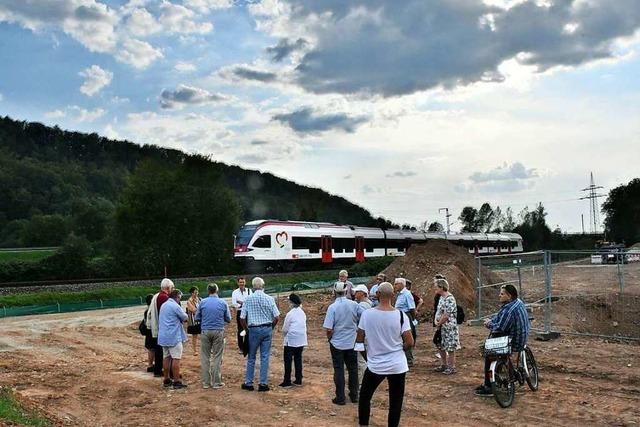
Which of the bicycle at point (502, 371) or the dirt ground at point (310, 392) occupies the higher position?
the bicycle at point (502, 371)

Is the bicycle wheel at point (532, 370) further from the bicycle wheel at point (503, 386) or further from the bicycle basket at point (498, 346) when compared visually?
the bicycle basket at point (498, 346)

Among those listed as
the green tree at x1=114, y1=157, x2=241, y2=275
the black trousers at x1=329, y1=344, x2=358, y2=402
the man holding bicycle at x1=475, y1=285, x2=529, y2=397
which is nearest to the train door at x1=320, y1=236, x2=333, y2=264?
the green tree at x1=114, y1=157, x2=241, y2=275

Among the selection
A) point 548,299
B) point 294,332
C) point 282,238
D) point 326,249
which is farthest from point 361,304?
point 326,249

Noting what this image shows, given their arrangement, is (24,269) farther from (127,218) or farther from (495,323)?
(495,323)

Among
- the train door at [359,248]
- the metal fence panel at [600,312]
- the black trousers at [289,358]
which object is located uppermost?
the train door at [359,248]

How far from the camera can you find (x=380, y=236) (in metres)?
45.2

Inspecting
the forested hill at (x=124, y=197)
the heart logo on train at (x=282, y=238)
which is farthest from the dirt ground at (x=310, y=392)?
the forested hill at (x=124, y=197)

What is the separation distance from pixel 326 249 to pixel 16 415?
32.3 m

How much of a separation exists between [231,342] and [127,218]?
1221 inches

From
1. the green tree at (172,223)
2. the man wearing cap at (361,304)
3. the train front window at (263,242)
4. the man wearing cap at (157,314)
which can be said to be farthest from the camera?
the green tree at (172,223)

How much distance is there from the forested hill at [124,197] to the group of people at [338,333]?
3436 centimetres

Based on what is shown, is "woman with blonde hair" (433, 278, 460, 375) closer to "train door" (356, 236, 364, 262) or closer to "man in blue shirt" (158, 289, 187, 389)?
"man in blue shirt" (158, 289, 187, 389)

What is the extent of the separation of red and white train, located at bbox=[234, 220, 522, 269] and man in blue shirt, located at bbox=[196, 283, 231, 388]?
25506 mm

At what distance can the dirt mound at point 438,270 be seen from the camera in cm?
2184
